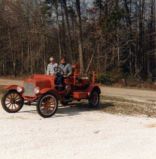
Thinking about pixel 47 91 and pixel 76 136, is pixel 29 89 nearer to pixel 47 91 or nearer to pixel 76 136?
pixel 47 91

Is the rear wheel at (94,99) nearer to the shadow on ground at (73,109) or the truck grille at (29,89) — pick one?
the shadow on ground at (73,109)

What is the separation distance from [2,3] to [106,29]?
1323 centimetres

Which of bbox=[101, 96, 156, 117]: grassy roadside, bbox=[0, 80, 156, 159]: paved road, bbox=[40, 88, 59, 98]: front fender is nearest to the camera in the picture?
bbox=[0, 80, 156, 159]: paved road

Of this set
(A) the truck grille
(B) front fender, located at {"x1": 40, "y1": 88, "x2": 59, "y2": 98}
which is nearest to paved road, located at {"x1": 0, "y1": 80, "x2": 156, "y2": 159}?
(A) the truck grille

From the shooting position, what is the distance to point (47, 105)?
13.7 meters

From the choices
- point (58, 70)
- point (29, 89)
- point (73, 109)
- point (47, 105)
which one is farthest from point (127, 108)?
point (29, 89)

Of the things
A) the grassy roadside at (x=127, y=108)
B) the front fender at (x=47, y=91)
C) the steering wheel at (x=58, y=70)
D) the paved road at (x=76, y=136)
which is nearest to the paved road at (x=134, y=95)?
the grassy roadside at (x=127, y=108)

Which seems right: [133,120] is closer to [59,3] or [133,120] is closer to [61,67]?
[61,67]

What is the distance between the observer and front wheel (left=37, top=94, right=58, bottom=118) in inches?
531

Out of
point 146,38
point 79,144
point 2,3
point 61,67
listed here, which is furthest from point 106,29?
point 79,144

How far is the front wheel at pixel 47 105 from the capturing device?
13.5 meters

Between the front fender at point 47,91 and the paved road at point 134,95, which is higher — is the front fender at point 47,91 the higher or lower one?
the higher one

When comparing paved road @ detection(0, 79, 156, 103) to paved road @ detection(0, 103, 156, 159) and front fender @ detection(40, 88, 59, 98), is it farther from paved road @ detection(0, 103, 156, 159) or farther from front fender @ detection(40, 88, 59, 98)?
front fender @ detection(40, 88, 59, 98)

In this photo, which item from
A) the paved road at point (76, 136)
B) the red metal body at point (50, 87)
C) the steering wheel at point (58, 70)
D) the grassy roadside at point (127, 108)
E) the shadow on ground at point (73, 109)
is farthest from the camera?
the steering wheel at point (58, 70)
